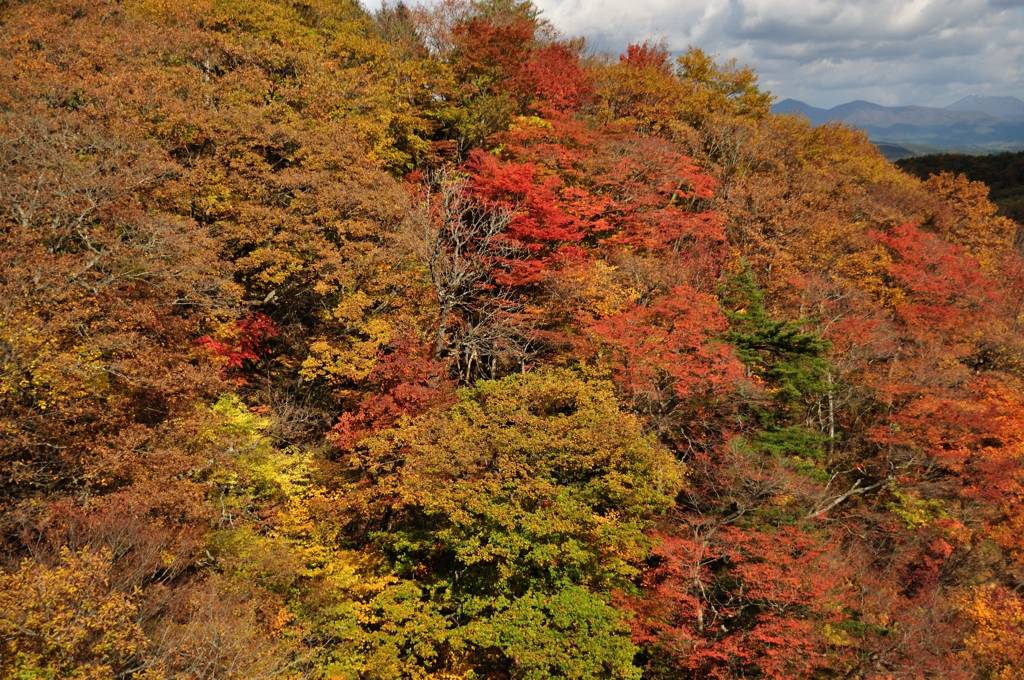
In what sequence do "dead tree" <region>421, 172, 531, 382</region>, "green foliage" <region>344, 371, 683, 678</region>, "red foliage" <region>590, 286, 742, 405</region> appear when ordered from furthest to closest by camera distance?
"dead tree" <region>421, 172, 531, 382</region> → "red foliage" <region>590, 286, 742, 405</region> → "green foliage" <region>344, 371, 683, 678</region>

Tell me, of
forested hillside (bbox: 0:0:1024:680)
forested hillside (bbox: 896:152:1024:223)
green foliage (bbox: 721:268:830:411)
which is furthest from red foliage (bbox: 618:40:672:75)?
forested hillside (bbox: 896:152:1024:223)

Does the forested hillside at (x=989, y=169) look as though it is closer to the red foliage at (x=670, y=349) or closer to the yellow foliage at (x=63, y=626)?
the red foliage at (x=670, y=349)

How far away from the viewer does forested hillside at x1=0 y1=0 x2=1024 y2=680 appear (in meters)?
12.7

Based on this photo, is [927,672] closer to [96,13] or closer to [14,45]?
[14,45]

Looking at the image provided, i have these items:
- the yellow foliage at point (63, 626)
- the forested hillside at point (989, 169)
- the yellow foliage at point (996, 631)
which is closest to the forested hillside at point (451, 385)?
the yellow foliage at point (63, 626)

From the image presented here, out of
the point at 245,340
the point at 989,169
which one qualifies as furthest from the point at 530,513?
the point at 989,169

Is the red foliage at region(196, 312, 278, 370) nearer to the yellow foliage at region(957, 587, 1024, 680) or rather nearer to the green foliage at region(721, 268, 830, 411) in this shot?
the green foliage at region(721, 268, 830, 411)

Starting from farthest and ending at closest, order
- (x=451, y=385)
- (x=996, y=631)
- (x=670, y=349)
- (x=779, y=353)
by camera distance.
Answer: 1. (x=779, y=353)
2. (x=670, y=349)
3. (x=451, y=385)
4. (x=996, y=631)

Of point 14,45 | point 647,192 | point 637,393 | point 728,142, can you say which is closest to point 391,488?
point 637,393

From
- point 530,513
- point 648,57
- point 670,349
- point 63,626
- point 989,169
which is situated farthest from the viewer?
point 989,169

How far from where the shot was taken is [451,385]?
19.0 m

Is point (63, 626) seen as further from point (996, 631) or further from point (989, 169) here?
point (989, 169)

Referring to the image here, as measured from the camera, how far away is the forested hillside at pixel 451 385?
12703 mm

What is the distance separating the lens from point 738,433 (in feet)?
62.2
